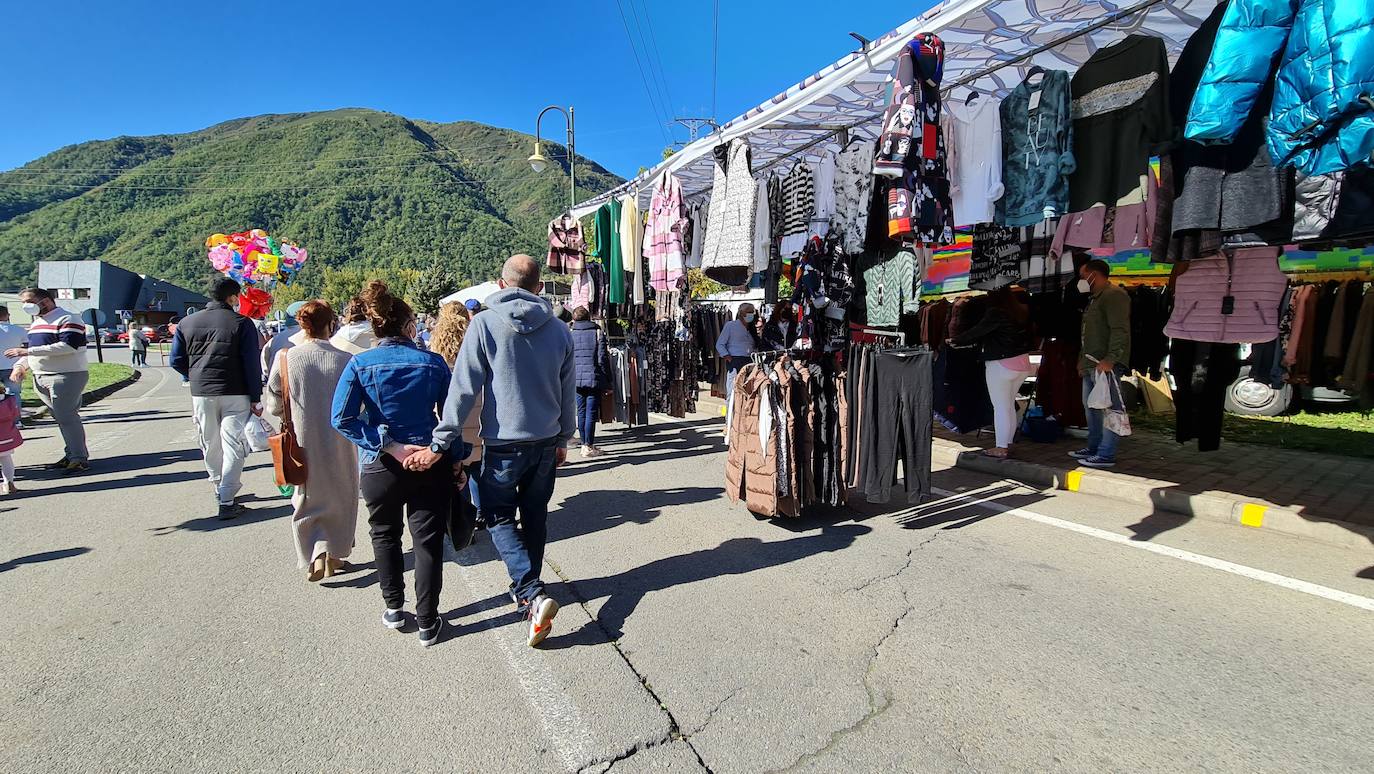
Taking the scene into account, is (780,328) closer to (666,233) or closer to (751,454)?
(666,233)

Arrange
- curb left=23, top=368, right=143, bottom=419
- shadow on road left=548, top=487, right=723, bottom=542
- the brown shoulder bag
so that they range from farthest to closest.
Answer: curb left=23, top=368, right=143, bottom=419, shadow on road left=548, top=487, right=723, bottom=542, the brown shoulder bag

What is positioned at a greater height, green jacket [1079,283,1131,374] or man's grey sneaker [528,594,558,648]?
green jacket [1079,283,1131,374]

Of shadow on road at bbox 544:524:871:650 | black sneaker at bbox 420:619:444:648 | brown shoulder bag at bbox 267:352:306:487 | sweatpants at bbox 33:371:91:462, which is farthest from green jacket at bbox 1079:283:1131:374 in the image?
sweatpants at bbox 33:371:91:462

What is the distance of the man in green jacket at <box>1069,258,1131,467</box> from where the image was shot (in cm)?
577

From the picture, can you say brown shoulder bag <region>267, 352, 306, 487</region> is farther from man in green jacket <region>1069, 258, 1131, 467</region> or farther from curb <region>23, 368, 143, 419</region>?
curb <region>23, 368, 143, 419</region>

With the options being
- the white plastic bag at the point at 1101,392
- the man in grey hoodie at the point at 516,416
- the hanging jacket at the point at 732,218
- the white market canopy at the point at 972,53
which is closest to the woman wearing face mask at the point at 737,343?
the hanging jacket at the point at 732,218

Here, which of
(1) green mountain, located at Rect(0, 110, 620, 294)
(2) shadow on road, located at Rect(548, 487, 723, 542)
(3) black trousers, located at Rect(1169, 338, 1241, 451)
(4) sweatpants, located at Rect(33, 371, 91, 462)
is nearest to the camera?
(2) shadow on road, located at Rect(548, 487, 723, 542)

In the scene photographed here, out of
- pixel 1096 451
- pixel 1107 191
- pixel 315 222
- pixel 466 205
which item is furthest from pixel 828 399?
pixel 466 205

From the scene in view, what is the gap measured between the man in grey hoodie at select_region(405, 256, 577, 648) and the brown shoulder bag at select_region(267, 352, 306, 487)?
1291 millimetres

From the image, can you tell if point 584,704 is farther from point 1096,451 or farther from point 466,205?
point 466,205

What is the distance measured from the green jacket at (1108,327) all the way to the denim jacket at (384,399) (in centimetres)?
603

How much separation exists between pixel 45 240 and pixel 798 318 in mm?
134778

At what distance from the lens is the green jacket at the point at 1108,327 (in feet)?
18.9

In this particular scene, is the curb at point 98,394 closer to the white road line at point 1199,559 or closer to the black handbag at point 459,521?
the black handbag at point 459,521
